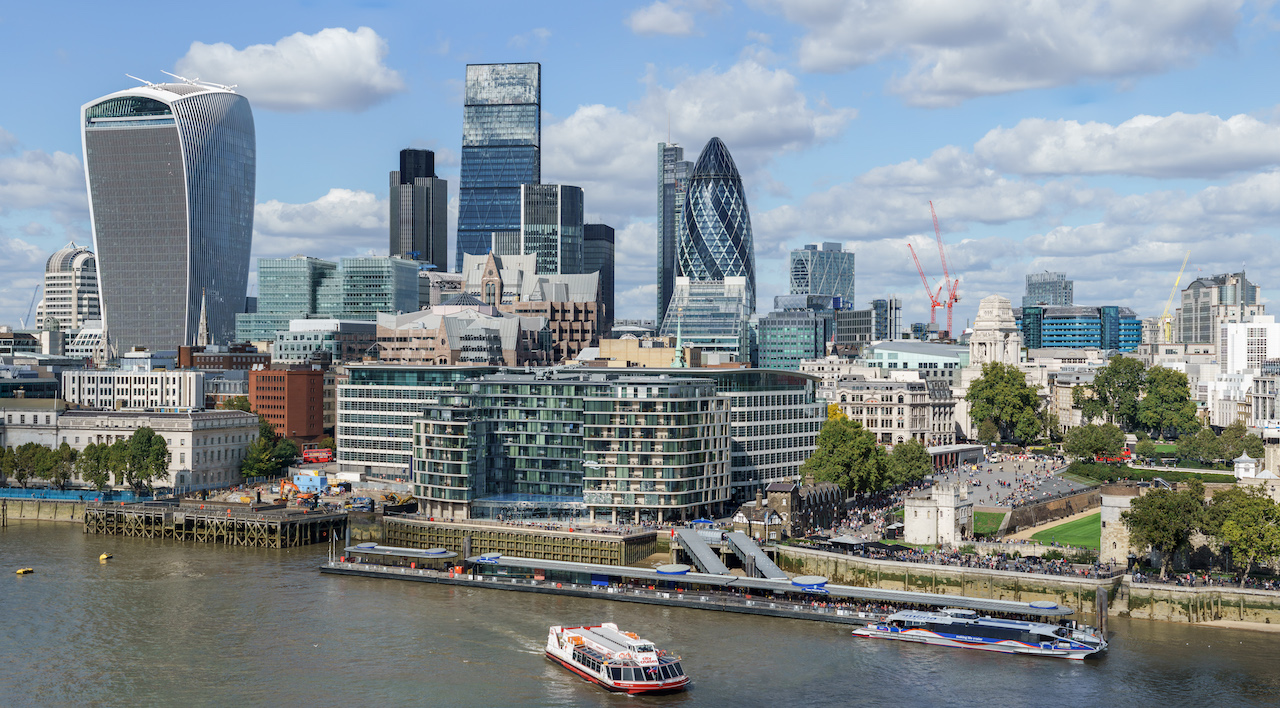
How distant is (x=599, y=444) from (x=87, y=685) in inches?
2211

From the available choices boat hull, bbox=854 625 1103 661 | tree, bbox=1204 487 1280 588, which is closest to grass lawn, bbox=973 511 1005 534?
tree, bbox=1204 487 1280 588

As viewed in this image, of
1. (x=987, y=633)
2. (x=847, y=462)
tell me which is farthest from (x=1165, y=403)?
(x=987, y=633)

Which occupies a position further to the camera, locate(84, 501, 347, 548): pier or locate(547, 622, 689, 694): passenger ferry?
locate(84, 501, 347, 548): pier

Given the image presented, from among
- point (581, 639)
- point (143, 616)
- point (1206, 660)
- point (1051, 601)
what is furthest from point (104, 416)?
point (1206, 660)

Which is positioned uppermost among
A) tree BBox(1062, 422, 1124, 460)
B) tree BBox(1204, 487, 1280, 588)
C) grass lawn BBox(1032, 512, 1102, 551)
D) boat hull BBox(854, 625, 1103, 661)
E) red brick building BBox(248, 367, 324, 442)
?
red brick building BBox(248, 367, 324, 442)

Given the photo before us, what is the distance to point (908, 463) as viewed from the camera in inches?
5989

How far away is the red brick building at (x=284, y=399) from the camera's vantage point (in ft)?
642

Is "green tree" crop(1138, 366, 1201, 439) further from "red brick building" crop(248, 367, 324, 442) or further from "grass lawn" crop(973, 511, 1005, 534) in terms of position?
"red brick building" crop(248, 367, 324, 442)

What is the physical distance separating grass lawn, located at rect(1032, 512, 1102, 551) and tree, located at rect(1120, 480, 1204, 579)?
12.3m

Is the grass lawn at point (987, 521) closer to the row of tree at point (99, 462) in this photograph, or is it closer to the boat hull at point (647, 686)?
the boat hull at point (647, 686)

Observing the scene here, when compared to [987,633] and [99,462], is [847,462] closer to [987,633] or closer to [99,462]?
[987,633]

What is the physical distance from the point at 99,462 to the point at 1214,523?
117 m

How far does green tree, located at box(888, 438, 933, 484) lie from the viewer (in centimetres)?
14812

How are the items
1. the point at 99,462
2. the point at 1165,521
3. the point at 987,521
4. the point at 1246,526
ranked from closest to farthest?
1. the point at 1246,526
2. the point at 1165,521
3. the point at 987,521
4. the point at 99,462
